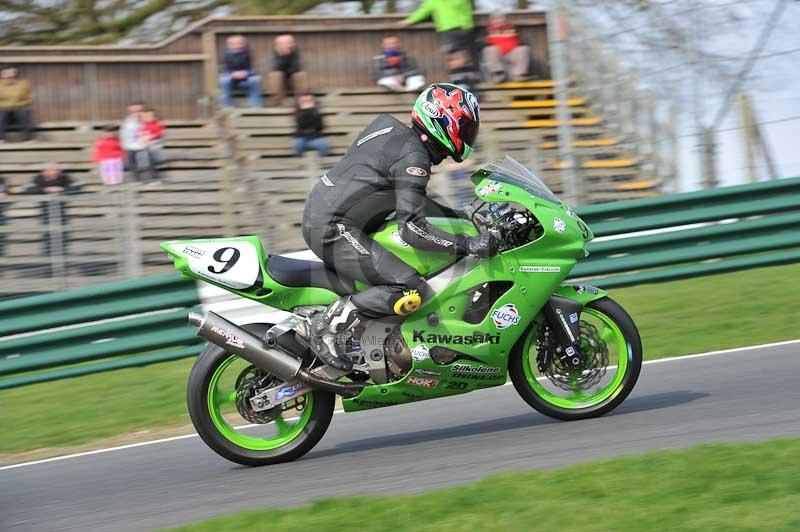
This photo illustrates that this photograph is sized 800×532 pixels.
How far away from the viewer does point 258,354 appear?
624 centimetres

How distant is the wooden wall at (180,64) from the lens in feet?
53.9

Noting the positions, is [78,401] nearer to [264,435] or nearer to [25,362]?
[25,362]

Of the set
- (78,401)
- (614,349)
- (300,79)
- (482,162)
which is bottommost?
(78,401)

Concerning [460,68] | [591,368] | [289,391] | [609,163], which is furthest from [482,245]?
Result: [460,68]

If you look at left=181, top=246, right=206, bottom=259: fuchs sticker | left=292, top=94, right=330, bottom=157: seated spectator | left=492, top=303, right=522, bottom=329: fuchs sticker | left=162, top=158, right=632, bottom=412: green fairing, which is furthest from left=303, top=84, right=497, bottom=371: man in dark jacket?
left=292, top=94, right=330, bottom=157: seated spectator

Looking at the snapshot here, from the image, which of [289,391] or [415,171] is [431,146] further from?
[289,391]

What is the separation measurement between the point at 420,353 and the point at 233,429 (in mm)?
1102

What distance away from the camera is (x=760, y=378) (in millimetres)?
7215

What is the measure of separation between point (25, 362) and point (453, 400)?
4308mm

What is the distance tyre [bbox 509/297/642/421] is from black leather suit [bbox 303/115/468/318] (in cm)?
73

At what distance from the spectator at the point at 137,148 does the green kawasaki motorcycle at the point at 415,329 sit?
7493 mm

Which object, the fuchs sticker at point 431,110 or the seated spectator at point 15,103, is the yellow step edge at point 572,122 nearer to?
the seated spectator at point 15,103

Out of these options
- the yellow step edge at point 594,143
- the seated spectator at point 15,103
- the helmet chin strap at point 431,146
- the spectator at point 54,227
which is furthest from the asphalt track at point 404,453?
the seated spectator at point 15,103

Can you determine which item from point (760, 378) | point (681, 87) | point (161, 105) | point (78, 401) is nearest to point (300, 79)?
point (161, 105)
